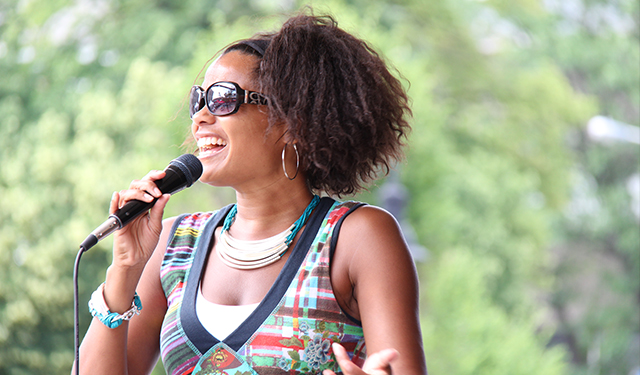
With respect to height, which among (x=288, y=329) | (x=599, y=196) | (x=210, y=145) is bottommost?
(x=599, y=196)

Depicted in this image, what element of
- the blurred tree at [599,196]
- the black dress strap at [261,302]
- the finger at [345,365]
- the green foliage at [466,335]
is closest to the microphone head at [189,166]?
the black dress strap at [261,302]

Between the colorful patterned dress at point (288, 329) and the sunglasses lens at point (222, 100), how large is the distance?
296 mm

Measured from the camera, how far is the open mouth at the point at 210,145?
1.46m

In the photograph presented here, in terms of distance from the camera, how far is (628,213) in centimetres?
1584

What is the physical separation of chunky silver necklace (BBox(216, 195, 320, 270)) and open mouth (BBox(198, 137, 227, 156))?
21cm

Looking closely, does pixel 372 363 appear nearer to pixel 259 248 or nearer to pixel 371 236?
pixel 371 236

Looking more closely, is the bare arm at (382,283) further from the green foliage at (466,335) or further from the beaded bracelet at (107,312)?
the green foliage at (466,335)

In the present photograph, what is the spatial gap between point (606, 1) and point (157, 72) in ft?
37.6

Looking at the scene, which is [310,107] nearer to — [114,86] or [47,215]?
[47,215]

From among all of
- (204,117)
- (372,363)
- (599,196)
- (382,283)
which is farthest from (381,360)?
(599,196)

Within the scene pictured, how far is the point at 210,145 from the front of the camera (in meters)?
1.48

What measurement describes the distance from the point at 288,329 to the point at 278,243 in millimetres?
206

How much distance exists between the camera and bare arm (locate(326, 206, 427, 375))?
1256mm

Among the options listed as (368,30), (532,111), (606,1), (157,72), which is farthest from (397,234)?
(606,1)
